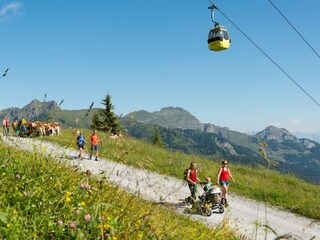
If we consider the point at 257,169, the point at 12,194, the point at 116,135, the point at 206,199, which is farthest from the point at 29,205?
the point at 257,169

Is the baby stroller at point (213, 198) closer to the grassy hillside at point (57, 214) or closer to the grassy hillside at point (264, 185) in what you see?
the grassy hillside at point (264, 185)

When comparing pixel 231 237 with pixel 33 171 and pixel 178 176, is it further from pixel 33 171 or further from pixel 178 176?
pixel 178 176

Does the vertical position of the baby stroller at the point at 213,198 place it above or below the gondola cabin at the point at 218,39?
below

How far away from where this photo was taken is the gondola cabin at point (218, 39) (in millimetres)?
13672

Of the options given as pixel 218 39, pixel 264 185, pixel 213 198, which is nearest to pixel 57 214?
pixel 213 198

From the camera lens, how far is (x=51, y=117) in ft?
14.3

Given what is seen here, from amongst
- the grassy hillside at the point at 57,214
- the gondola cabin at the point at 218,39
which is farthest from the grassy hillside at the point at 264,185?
the grassy hillside at the point at 57,214

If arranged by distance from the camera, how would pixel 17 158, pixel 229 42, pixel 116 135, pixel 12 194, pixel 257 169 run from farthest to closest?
pixel 257 169
pixel 229 42
pixel 116 135
pixel 17 158
pixel 12 194

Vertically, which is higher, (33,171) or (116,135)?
(116,135)

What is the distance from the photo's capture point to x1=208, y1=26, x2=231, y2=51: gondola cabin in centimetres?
1367

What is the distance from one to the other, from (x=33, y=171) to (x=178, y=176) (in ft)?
59.5

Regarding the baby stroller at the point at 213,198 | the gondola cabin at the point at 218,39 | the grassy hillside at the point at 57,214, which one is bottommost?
the baby stroller at the point at 213,198

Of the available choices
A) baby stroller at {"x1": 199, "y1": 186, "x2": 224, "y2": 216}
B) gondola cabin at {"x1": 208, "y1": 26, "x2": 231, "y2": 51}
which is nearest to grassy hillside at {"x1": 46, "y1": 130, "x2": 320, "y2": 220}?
baby stroller at {"x1": 199, "y1": 186, "x2": 224, "y2": 216}

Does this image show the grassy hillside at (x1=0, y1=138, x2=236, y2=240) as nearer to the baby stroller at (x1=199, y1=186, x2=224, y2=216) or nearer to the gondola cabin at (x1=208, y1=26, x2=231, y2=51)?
the baby stroller at (x1=199, y1=186, x2=224, y2=216)
